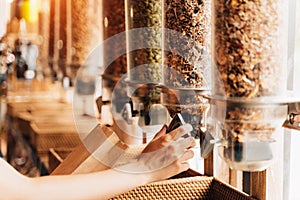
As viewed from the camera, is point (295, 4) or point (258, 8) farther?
point (295, 4)

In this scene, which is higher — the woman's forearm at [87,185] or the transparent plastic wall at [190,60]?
the transparent plastic wall at [190,60]

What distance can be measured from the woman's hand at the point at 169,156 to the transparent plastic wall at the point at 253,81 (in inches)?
6.7

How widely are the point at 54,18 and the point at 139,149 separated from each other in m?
2.97

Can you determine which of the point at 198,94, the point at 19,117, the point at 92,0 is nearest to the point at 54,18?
the point at 19,117

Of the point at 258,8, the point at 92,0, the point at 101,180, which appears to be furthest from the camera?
the point at 92,0

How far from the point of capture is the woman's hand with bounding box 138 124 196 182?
118cm

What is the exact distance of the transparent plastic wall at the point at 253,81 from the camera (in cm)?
99

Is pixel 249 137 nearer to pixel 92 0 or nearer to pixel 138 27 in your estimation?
pixel 138 27

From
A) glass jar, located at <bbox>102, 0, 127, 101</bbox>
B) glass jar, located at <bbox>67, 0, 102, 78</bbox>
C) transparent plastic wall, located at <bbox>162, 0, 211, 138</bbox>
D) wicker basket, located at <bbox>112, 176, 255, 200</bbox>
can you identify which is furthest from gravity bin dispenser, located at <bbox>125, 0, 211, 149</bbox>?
glass jar, located at <bbox>67, 0, 102, 78</bbox>

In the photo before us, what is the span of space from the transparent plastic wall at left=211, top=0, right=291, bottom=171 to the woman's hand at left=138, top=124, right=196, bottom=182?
0.17 m

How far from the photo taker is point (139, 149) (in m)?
1.53

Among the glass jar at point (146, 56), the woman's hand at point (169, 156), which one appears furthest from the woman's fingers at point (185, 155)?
the glass jar at point (146, 56)

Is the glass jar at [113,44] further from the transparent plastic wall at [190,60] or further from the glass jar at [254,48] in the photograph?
the glass jar at [254,48]

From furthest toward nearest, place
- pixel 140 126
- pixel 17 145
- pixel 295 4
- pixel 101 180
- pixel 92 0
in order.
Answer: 1. pixel 17 145
2. pixel 92 0
3. pixel 140 126
4. pixel 295 4
5. pixel 101 180
